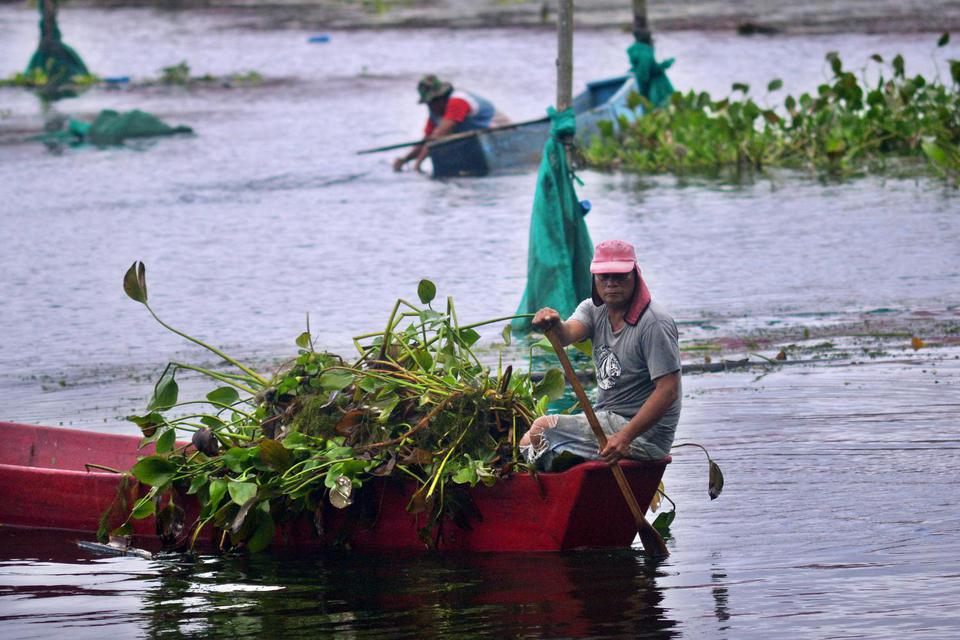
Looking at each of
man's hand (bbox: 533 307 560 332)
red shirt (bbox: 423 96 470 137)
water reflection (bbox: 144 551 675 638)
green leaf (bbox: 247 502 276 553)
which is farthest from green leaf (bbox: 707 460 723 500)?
red shirt (bbox: 423 96 470 137)

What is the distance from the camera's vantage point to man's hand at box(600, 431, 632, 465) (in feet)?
22.9

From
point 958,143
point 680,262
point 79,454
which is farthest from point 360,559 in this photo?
point 958,143

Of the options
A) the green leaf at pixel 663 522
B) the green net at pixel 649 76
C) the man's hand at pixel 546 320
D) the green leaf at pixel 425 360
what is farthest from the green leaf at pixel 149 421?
the green net at pixel 649 76

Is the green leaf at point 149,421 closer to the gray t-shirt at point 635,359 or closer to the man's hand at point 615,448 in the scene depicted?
the gray t-shirt at point 635,359

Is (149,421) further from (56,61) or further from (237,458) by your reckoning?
(56,61)

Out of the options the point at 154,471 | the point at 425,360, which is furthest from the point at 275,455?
the point at 425,360

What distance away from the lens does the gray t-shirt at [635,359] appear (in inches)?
278

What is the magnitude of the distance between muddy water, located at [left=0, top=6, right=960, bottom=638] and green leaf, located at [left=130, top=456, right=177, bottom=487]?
42 centimetres

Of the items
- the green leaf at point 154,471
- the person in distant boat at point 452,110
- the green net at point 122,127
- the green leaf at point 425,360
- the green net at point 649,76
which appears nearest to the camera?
the green leaf at point 154,471

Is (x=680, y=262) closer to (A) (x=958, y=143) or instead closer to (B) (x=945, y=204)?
(B) (x=945, y=204)

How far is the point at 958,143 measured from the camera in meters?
18.0

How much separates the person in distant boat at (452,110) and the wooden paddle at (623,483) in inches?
497

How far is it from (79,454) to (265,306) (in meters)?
5.00

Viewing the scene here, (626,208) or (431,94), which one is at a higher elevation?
(431,94)
